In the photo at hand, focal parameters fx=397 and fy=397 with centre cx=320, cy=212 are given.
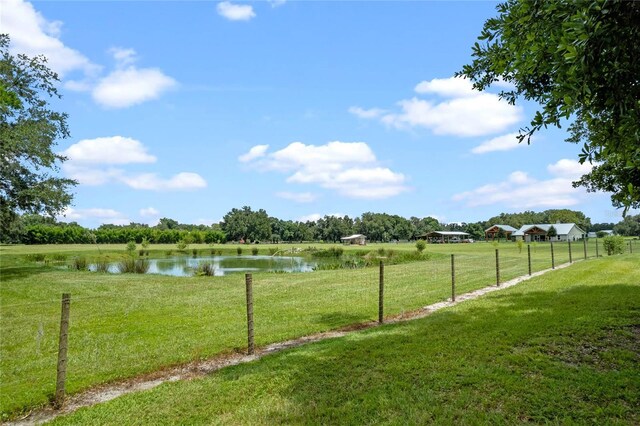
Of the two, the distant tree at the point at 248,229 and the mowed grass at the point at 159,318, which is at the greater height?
the distant tree at the point at 248,229

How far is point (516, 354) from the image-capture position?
6.20 metres

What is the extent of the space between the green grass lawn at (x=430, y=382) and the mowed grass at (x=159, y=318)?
150 cm

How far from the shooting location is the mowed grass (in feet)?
21.8

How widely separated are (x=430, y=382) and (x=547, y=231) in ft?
322

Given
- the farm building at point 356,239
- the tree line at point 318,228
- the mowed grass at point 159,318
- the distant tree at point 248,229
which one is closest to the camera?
the mowed grass at point 159,318

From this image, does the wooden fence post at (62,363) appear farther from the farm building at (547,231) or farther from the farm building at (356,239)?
the farm building at (356,239)

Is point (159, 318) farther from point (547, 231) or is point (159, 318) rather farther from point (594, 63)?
point (547, 231)

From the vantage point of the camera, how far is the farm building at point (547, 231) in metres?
88.6

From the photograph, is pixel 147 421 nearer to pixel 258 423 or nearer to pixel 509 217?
pixel 258 423

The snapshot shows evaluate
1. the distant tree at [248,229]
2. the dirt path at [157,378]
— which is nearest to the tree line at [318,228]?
the distant tree at [248,229]

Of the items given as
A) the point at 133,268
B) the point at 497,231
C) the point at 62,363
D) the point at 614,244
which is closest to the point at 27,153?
Result: the point at 133,268

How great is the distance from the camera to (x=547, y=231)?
294ft

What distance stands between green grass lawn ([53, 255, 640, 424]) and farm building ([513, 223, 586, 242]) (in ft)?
297

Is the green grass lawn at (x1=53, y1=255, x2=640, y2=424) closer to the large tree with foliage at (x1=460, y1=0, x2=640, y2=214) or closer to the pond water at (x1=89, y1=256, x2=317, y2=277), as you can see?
the large tree with foliage at (x1=460, y1=0, x2=640, y2=214)
